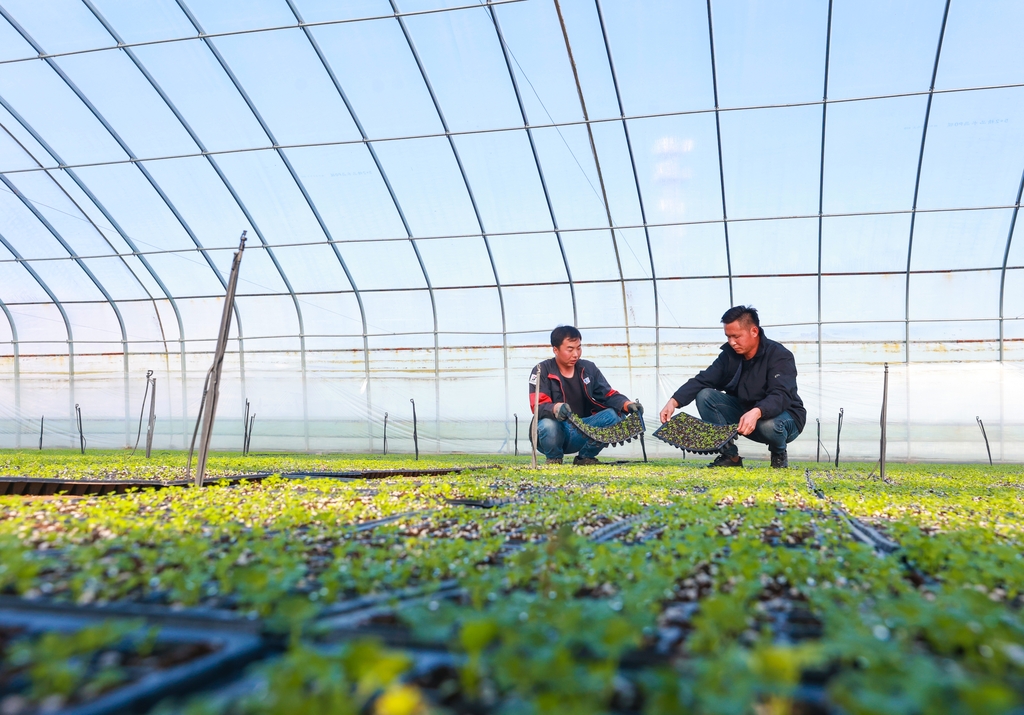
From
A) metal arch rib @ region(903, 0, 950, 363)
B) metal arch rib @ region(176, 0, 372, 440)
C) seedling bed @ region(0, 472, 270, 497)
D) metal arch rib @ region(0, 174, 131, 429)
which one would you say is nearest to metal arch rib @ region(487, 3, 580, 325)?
metal arch rib @ region(176, 0, 372, 440)

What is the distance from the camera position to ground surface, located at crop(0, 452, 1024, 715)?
1.04m

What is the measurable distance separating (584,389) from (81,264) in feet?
37.9

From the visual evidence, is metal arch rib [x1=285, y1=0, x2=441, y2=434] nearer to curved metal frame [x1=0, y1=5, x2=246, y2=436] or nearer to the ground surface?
curved metal frame [x1=0, y1=5, x2=246, y2=436]

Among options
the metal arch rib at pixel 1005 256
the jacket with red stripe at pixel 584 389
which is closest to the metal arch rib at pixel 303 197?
the jacket with red stripe at pixel 584 389

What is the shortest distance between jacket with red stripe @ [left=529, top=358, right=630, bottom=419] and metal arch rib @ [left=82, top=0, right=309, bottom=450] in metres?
6.27

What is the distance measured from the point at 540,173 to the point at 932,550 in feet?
33.3

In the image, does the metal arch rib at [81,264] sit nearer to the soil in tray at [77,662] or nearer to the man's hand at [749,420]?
the man's hand at [749,420]

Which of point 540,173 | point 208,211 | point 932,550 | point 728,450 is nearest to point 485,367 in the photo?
point 540,173

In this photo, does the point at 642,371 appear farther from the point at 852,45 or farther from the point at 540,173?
the point at 852,45

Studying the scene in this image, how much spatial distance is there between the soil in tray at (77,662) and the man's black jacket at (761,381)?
7.13 m

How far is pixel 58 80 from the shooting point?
35.9 ft

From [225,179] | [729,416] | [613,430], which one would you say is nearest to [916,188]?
[729,416]

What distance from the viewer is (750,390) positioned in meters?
8.31

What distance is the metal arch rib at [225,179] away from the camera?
1008cm
